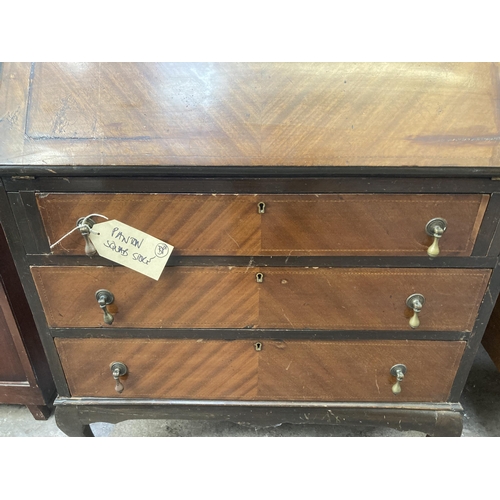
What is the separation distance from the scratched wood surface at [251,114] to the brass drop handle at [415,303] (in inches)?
12.0

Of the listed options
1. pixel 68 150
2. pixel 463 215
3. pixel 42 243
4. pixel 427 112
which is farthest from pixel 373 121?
pixel 42 243

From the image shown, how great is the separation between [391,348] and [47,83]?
38.7 inches

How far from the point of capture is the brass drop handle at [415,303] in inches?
35.4

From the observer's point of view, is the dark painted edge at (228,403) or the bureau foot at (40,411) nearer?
the dark painted edge at (228,403)

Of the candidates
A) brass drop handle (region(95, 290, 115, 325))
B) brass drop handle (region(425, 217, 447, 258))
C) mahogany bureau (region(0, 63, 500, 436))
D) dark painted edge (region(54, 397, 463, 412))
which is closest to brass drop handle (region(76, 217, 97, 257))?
mahogany bureau (region(0, 63, 500, 436))

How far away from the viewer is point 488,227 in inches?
32.8

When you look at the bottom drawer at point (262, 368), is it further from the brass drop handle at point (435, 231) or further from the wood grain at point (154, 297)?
the brass drop handle at point (435, 231)

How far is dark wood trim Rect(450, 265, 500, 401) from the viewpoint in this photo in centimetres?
90

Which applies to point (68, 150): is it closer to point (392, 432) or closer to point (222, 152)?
point (222, 152)

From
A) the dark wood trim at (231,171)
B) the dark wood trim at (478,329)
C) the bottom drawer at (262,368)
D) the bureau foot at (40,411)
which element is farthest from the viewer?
the bureau foot at (40,411)

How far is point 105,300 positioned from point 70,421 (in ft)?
1.42

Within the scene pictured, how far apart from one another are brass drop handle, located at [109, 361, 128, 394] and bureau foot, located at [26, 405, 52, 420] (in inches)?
18.4

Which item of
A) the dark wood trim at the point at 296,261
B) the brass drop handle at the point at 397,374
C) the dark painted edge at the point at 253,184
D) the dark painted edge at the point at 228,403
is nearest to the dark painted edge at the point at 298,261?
the dark wood trim at the point at 296,261

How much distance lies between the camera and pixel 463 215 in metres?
0.83
